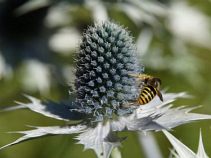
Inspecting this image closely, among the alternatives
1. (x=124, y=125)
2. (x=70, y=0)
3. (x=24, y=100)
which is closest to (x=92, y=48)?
(x=124, y=125)

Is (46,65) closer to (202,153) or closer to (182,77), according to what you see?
(182,77)

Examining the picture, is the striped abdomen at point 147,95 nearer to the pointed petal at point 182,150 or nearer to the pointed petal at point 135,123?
the pointed petal at point 135,123

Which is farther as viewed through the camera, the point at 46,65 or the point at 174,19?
the point at 174,19

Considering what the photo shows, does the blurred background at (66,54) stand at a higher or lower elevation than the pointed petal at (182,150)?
higher

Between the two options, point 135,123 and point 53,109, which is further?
point 53,109

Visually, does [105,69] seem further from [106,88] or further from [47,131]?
[47,131]

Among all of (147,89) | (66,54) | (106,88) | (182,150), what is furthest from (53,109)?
(66,54)

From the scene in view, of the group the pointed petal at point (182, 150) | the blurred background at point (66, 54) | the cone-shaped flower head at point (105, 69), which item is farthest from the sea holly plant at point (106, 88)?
the blurred background at point (66, 54)
